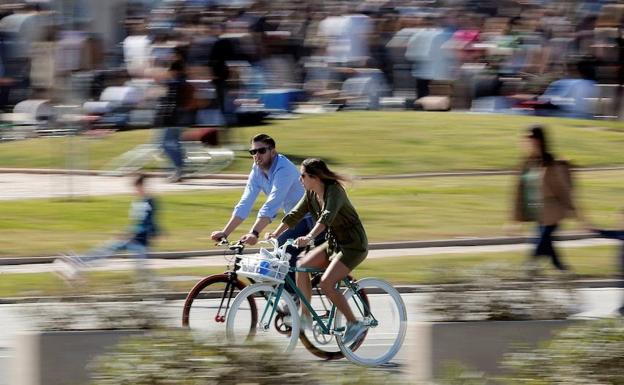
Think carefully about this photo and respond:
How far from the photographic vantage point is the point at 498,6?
86.1 ft

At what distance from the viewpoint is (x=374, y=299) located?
10.9 meters

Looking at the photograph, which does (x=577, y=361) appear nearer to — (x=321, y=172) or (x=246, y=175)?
(x=321, y=172)

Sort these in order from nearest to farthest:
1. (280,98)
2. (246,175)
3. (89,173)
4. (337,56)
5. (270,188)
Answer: (270,188) → (246,175) → (89,173) → (337,56) → (280,98)

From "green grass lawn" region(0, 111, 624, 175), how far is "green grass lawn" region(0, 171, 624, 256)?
4.41 feet

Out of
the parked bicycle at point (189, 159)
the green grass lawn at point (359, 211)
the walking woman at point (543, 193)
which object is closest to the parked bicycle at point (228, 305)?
the walking woman at point (543, 193)

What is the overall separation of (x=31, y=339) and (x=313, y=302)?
8.07 ft

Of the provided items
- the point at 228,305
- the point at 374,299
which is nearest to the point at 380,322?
the point at 374,299

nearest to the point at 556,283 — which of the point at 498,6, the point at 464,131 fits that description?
the point at 464,131

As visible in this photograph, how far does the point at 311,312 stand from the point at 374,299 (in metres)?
0.62

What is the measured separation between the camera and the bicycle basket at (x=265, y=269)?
10.4 meters

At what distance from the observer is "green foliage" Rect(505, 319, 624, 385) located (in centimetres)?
680

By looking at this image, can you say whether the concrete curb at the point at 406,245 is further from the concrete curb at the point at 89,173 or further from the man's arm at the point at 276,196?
the man's arm at the point at 276,196

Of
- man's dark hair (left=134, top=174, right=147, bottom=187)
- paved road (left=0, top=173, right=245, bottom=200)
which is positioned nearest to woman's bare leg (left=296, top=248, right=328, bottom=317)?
man's dark hair (left=134, top=174, right=147, bottom=187)

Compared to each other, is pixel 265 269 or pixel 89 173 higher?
pixel 265 269
